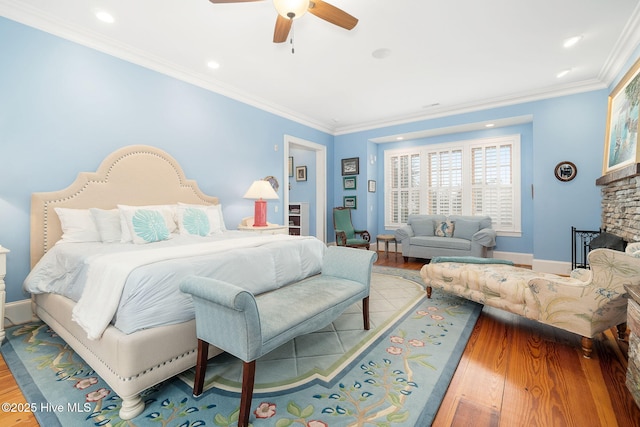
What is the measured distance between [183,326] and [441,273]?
2.41 m

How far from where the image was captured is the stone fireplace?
8.95 ft

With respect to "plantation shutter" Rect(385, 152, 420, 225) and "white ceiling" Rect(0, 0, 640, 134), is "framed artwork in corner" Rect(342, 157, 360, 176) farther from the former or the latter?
"white ceiling" Rect(0, 0, 640, 134)

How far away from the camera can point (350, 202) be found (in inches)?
253

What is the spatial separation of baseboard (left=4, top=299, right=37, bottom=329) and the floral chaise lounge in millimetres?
4039

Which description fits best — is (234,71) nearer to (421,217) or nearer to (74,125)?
(74,125)

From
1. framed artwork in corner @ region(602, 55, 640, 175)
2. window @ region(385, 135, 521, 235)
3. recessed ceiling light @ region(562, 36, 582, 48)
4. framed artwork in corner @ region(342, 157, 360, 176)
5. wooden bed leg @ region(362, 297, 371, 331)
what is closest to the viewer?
wooden bed leg @ region(362, 297, 371, 331)

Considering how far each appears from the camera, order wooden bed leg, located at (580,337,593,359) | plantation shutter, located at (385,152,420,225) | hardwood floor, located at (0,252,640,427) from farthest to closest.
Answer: plantation shutter, located at (385,152,420,225) → wooden bed leg, located at (580,337,593,359) → hardwood floor, located at (0,252,640,427)

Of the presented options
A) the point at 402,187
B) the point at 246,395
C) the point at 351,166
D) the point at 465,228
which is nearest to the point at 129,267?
the point at 246,395

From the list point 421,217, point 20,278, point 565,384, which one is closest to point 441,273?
point 565,384

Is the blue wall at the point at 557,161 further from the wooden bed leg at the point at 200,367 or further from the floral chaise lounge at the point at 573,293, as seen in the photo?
the wooden bed leg at the point at 200,367

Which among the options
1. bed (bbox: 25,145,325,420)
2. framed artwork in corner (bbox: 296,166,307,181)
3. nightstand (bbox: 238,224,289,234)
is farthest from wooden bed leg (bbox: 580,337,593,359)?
framed artwork in corner (bbox: 296,166,307,181)

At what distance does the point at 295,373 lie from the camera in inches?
71.9

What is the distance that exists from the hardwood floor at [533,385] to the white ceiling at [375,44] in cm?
284

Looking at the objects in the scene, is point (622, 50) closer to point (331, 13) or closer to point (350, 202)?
point (331, 13)
